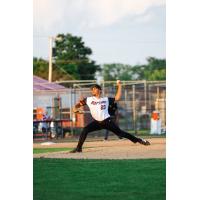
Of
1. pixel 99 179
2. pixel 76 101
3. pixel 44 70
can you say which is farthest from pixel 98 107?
pixel 44 70

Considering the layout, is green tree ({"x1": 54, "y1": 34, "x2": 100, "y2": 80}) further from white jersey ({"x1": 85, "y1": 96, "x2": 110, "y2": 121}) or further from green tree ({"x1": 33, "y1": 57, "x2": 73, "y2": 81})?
white jersey ({"x1": 85, "y1": 96, "x2": 110, "y2": 121})

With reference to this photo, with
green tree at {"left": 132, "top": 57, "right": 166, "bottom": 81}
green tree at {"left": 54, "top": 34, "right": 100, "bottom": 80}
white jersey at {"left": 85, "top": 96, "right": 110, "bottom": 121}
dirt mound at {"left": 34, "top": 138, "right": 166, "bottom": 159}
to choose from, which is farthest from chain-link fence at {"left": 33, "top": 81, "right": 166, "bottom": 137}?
green tree at {"left": 132, "top": 57, "right": 166, "bottom": 81}

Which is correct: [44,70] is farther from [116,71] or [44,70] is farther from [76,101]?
[76,101]

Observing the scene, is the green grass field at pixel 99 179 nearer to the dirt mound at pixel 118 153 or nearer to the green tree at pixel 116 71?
the dirt mound at pixel 118 153

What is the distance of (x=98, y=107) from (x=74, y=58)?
24618 millimetres

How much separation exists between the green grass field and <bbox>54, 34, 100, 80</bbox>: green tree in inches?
967

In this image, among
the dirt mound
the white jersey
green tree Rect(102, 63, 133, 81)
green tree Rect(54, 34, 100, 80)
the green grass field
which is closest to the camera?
the green grass field

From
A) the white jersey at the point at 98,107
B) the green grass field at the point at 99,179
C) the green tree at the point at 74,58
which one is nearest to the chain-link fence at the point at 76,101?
the white jersey at the point at 98,107

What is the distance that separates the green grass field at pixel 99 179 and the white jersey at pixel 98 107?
1987 mm

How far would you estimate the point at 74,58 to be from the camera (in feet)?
123

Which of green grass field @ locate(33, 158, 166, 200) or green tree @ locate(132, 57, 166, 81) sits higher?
green tree @ locate(132, 57, 166, 81)

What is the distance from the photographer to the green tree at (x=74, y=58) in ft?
117

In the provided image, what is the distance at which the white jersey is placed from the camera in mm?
13133
